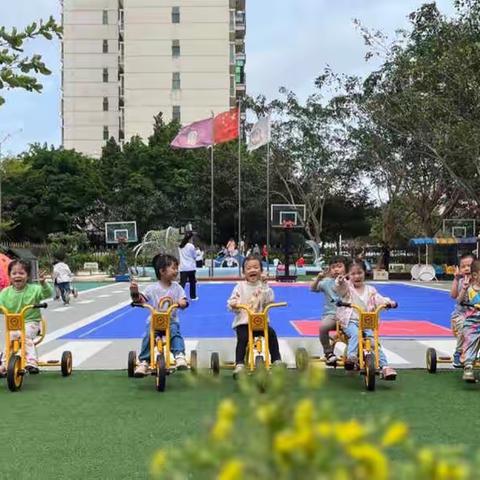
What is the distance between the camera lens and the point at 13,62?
437 cm

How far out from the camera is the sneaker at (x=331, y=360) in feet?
24.3

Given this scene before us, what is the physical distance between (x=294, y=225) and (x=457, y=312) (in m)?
23.7

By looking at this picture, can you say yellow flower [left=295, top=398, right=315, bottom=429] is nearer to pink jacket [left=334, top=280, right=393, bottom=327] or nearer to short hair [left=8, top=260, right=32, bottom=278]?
pink jacket [left=334, top=280, right=393, bottom=327]

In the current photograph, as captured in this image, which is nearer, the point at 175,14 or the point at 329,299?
the point at 329,299

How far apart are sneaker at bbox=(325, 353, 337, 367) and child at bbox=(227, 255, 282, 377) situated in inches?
21.3

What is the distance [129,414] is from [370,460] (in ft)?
16.1

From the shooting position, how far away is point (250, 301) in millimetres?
7309

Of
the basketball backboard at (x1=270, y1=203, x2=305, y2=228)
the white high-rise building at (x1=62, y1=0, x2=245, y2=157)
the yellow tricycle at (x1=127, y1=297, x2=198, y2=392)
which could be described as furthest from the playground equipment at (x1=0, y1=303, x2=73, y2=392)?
the white high-rise building at (x1=62, y1=0, x2=245, y2=157)

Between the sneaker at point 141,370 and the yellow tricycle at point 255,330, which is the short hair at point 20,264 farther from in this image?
the yellow tricycle at point 255,330

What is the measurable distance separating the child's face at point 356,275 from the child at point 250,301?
883 millimetres

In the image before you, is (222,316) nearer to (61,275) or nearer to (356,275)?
(61,275)

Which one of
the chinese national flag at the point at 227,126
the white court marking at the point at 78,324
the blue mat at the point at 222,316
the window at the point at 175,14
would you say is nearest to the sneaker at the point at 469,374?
the blue mat at the point at 222,316

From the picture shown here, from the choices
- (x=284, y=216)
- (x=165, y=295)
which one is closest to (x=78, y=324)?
(x=165, y=295)

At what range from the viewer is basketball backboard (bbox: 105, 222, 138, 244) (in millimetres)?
34094
